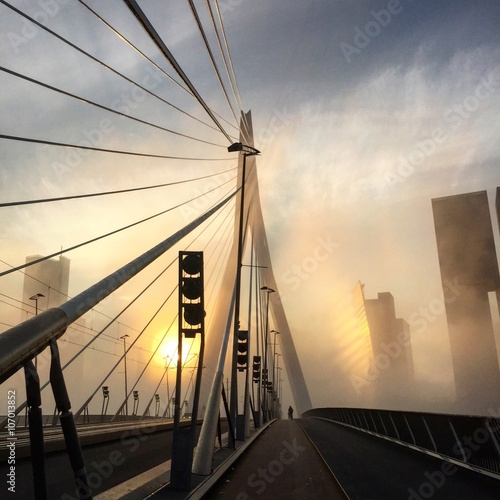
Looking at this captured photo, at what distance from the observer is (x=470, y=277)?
17650cm

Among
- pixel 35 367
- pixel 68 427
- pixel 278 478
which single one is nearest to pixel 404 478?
pixel 278 478

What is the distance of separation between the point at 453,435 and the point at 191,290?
7058mm

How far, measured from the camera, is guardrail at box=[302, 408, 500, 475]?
32.3ft

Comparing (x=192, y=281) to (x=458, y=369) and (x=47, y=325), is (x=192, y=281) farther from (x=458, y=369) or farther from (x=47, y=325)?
(x=458, y=369)

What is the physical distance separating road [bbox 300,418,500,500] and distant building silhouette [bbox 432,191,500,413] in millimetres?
174325

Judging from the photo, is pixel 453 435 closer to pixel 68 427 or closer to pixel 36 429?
pixel 68 427

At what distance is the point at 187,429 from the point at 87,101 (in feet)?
19.6

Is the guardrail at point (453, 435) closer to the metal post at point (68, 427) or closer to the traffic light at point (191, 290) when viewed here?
the traffic light at point (191, 290)

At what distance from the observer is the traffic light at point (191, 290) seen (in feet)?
28.8

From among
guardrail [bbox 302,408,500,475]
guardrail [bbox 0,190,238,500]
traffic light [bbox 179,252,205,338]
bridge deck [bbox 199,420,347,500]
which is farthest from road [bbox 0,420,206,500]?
guardrail [bbox 302,408,500,475]

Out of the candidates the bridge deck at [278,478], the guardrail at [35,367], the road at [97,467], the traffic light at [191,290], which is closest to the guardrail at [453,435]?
the bridge deck at [278,478]

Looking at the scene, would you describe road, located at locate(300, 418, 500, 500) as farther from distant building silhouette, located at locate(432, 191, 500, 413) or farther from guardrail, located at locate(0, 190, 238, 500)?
distant building silhouette, located at locate(432, 191, 500, 413)

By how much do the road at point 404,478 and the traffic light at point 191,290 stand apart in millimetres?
3882

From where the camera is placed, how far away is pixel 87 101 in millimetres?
9320
